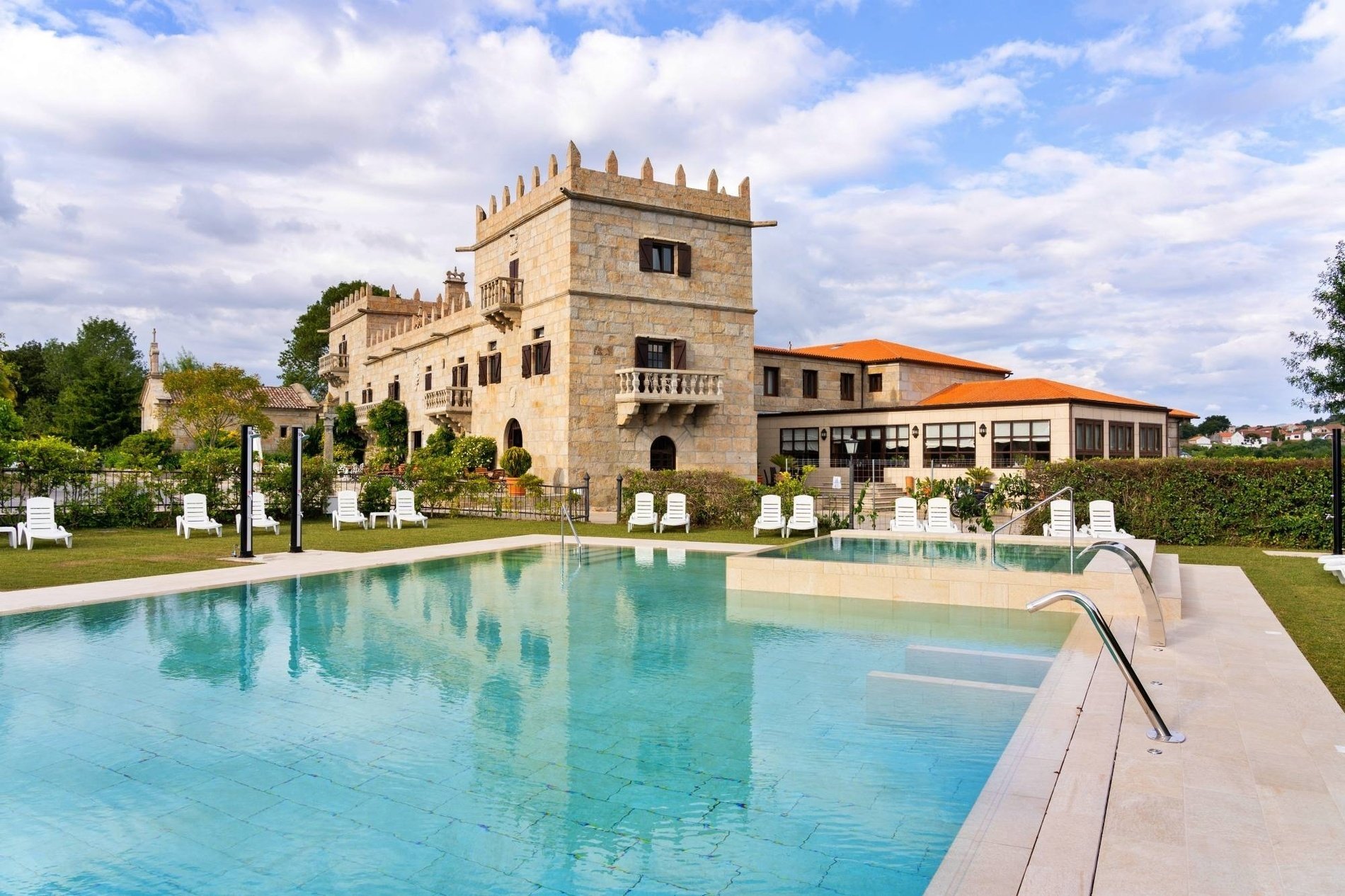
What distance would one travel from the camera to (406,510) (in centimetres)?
2203

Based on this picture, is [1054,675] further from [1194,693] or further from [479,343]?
[479,343]

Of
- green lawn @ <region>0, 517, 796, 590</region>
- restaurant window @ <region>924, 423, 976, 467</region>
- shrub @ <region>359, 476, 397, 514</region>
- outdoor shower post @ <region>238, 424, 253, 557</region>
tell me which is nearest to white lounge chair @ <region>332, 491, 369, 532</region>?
green lawn @ <region>0, 517, 796, 590</region>

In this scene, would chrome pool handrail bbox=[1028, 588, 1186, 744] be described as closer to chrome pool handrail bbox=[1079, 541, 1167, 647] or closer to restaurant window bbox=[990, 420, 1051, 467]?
chrome pool handrail bbox=[1079, 541, 1167, 647]

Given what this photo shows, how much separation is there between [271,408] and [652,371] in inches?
1448

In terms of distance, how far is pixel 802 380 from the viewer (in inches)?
1451

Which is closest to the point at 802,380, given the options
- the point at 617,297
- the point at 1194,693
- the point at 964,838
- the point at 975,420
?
the point at 975,420

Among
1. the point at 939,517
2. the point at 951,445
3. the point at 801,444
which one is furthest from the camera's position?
the point at 801,444

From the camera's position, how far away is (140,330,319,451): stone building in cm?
5222

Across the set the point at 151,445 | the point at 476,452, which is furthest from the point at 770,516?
the point at 151,445

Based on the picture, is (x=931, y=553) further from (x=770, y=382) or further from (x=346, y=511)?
(x=770, y=382)

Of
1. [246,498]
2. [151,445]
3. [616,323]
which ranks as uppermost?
[616,323]

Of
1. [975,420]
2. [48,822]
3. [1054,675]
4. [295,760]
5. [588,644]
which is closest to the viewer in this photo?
[48,822]

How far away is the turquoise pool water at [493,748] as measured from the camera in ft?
13.2

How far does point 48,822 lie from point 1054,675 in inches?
281
